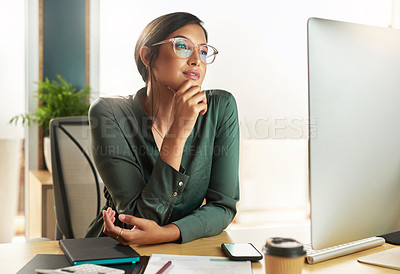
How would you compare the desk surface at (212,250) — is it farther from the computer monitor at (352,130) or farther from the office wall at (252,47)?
the office wall at (252,47)

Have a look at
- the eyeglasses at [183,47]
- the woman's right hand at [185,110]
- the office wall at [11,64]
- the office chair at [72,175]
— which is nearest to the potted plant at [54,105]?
the office wall at [11,64]

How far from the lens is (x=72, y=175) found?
5.16 feet

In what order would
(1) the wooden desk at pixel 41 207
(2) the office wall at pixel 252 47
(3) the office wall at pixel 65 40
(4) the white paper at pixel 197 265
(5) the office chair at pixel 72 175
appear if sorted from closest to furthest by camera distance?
(4) the white paper at pixel 197 265 → (5) the office chair at pixel 72 175 → (1) the wooden desk at pixel 41 207 → (2) the office wall at pixel 252 47 → (3) the office wall at pixel 65 40

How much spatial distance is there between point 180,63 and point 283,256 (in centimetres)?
89

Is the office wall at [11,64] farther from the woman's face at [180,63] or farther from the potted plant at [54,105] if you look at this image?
the woman's face at [180,63]

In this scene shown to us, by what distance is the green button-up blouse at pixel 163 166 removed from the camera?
1.24 meters

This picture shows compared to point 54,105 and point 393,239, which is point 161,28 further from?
point 54,105

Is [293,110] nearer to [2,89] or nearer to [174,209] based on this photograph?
[174,209]

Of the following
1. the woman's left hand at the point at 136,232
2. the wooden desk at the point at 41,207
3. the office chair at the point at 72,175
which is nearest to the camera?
the woman's left hand at the point at 136,232

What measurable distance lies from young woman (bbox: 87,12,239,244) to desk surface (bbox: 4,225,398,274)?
2.5 inches

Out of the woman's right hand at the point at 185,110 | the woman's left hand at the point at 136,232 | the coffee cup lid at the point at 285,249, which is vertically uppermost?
the woman's right hand at the point at 185,110

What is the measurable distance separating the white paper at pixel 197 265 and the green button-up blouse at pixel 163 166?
266 millimetres

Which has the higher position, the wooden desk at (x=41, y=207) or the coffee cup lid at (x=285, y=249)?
the coffee cup lid at (x=285, y=249)

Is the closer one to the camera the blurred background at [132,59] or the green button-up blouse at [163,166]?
the green button-up blouse at [163,166]
